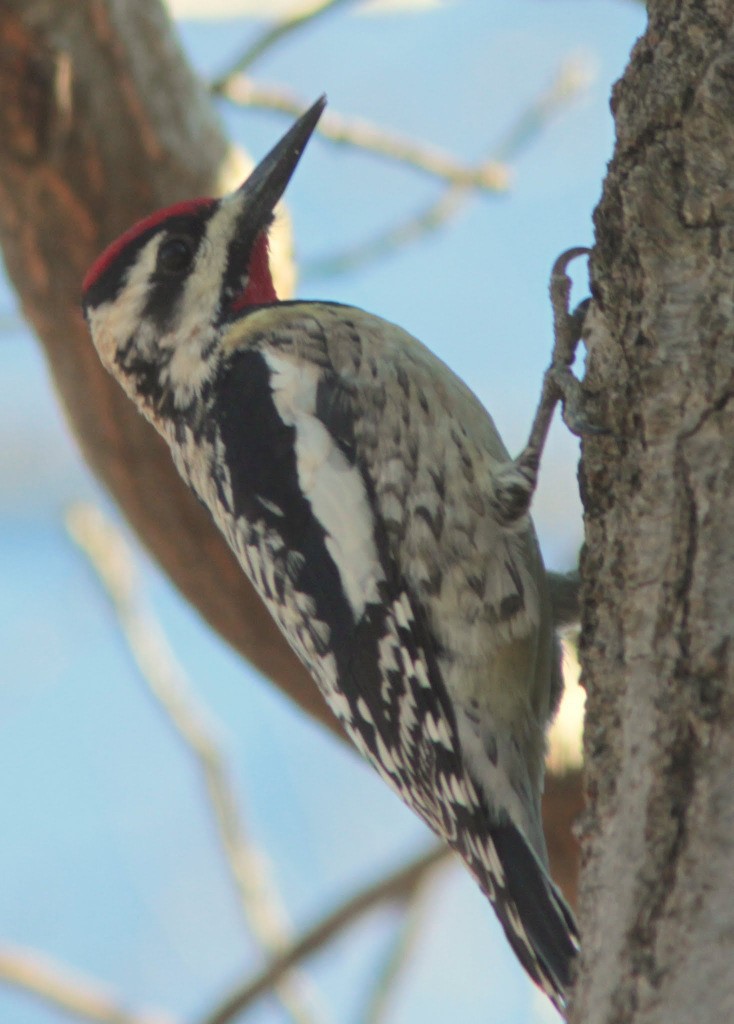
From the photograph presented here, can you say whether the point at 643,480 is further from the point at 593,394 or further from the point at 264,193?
the point at 264,193

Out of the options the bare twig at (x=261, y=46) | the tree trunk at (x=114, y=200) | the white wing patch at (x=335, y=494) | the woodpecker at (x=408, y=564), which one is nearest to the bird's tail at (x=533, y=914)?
the woodpecker at (x=408, y=564)

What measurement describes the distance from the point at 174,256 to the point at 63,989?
99.0 inches

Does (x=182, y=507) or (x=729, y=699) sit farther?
(x=182, y=507)

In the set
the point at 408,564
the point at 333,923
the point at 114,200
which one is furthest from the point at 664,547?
the point at 333,923

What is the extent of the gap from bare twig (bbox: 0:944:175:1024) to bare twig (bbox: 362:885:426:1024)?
0.83 m

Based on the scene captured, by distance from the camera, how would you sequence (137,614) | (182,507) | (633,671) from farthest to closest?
(137,614)
(182,507)
(633,671)

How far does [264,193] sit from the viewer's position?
131 inches

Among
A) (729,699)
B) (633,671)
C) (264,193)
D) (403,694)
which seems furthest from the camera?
(264,193)

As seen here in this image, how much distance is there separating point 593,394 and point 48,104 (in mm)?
1920

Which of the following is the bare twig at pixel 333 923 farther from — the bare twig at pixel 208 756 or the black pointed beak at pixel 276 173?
the black pointed beak at pixel 276 173

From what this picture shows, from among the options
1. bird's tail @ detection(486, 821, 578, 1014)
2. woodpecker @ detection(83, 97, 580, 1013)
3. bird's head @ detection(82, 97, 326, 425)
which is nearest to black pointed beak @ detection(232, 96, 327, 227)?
bird's head @ detection(82, 97, 326, 425)

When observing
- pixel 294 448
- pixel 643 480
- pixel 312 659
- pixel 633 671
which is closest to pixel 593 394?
pixel 643 480

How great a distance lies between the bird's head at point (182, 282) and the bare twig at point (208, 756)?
1.57 meters

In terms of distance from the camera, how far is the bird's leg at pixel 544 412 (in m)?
2.62
